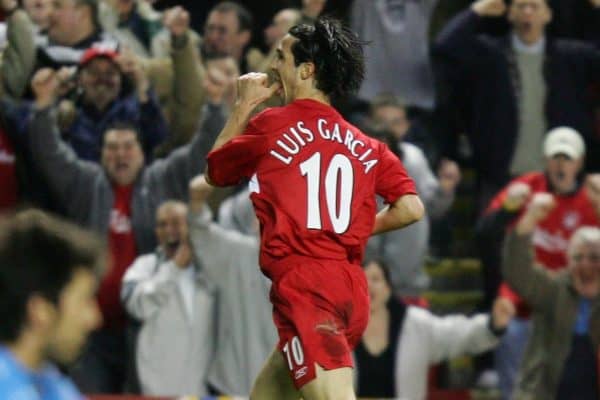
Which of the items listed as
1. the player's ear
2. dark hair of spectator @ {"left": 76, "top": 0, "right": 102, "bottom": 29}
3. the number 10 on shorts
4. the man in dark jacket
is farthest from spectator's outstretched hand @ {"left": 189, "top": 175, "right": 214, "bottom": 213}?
the number 10 on shorts

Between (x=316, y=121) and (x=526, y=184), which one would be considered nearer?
(x=316, y=121)

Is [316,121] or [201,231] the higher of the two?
[316,121]

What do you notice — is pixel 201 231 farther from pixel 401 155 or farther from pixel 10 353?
pixel 10 353

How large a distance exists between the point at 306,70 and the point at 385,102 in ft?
14.7

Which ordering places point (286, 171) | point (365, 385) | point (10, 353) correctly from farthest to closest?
1. point (365, 385)
2. point (286, 171)
3. point (10, 353)

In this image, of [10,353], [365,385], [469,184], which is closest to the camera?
[10,353]

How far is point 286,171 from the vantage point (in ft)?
18.2

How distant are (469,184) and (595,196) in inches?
80.0

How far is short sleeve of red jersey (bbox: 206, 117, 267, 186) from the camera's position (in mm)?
5547

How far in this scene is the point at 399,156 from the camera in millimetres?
9492

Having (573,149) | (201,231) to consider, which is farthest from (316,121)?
(573,149)

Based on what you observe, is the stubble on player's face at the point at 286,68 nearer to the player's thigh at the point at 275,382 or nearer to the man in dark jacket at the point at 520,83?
the player's thigh at the point at 275,382

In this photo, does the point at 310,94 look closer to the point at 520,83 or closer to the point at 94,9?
the point at 94,9

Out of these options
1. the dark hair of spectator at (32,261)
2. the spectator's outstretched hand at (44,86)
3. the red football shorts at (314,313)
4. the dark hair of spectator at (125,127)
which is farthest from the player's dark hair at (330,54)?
the dark hair of spectator at (125,127)
